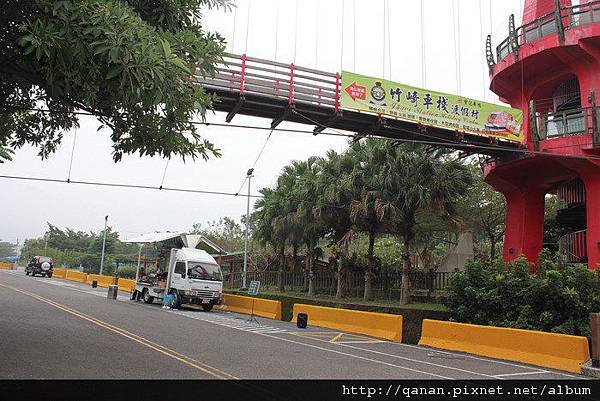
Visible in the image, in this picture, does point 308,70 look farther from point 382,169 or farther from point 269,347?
point 269,347

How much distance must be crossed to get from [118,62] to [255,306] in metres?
18.4

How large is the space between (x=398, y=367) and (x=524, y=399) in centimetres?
282

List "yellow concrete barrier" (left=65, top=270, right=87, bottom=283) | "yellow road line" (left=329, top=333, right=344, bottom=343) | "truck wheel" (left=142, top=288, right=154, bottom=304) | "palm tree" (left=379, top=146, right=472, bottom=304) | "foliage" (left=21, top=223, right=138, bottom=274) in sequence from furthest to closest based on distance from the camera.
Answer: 1. "foliage" (left=21, top=223, right=138, bottom=274)
2. "yellow concrete barrier" (left=65, top=270, right=87, bottom=283)
3. "truck wheel" (left=142, top=288, right=154, bottom=304)
4. "palm tree" (left=379, top=146, right=472, bottom=304)
5. "yellow road line" (left=329, top=333, right=344, bottom=343)

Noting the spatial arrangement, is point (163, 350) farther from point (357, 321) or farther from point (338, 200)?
point (338, 200)

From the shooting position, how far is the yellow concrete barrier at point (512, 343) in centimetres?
1093

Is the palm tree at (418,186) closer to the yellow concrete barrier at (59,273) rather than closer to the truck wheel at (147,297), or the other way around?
the truck wheel at (147,297)

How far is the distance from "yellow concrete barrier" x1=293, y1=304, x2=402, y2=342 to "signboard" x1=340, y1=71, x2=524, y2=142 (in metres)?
7.43

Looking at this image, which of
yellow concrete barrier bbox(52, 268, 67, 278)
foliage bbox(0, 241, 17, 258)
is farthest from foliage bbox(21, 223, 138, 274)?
foliage bbox(0, 241, 17, 258)

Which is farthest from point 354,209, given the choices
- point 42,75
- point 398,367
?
point 42,75

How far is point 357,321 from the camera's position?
17141 mm

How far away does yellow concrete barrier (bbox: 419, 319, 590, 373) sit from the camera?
10.9m

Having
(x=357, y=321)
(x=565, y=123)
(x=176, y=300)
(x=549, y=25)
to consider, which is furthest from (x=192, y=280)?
(x=549, y=25)

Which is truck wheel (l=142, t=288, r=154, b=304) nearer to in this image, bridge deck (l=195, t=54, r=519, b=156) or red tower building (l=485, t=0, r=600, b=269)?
bridge deck (l=195, t=54, r=519, b=156)

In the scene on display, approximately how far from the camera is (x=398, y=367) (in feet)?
33.2
